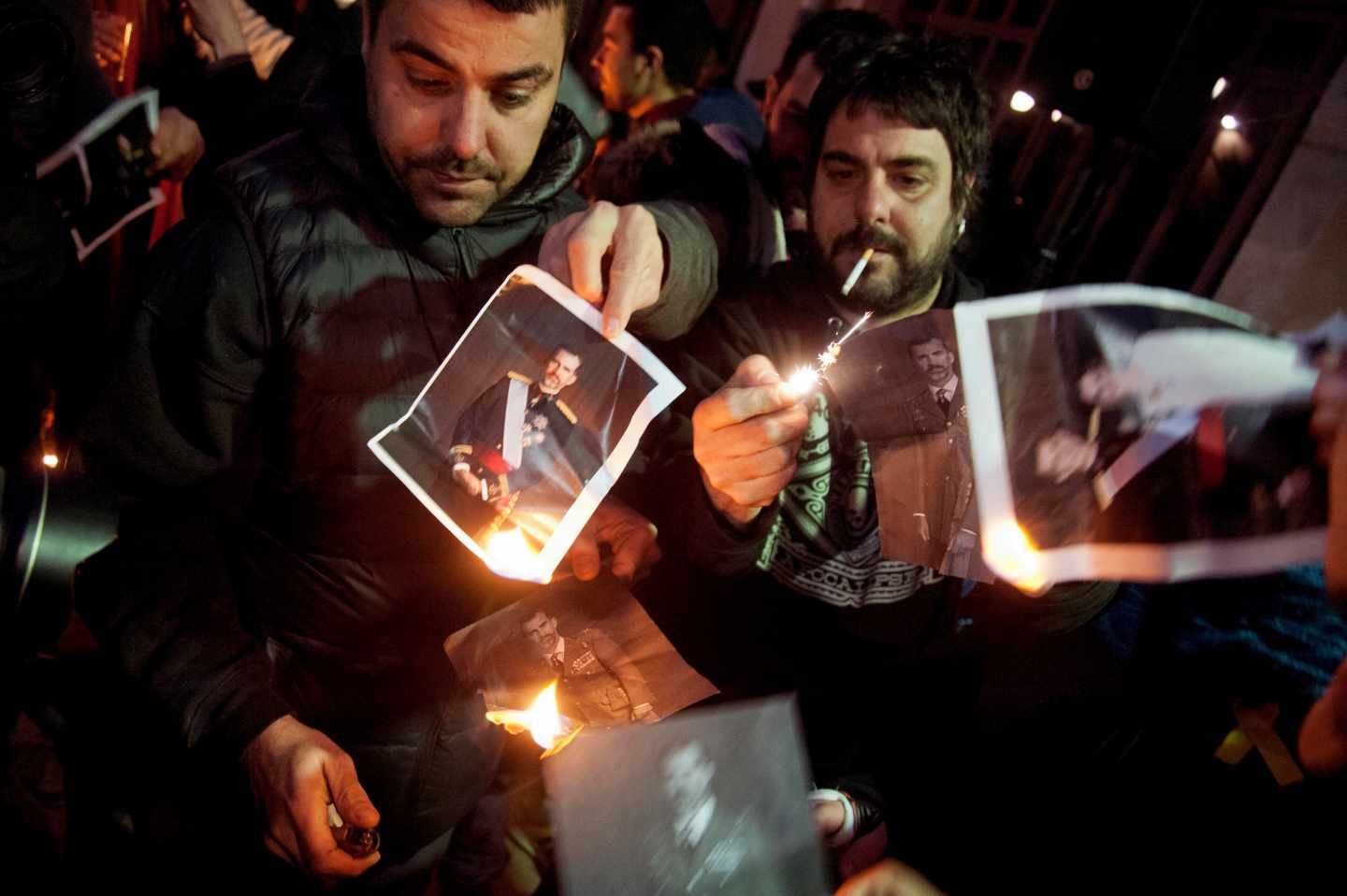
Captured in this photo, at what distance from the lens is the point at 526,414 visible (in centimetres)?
132

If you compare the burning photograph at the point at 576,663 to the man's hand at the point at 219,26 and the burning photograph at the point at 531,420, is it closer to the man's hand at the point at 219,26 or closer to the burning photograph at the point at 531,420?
the burning photograph at the point at 531,420

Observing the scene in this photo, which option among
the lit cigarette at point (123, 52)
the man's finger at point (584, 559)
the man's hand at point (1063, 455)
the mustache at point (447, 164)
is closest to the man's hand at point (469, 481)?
the man's finger at point (584, 559)

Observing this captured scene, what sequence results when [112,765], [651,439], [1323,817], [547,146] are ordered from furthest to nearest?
[651,439] < [112,765] < [547,146] < [1323,817]

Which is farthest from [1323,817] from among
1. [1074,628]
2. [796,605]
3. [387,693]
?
[387,693]

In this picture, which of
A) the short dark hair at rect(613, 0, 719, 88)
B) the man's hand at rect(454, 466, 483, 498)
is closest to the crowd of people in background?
the man's hand at rect(454, 466, 483, 498)

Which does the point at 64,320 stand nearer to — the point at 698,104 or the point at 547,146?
the point at 547,146

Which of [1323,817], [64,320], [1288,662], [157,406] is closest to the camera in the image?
[1323,817]

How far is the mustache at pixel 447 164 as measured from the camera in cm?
144

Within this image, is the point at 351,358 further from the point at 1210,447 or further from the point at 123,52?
the point at 123,52

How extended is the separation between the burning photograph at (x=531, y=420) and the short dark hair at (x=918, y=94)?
1.27 meters

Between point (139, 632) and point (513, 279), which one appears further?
point (139, 632)

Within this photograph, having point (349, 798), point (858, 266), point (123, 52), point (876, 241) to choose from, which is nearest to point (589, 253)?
point (858, 266)

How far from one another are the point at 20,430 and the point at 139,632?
1.91 m

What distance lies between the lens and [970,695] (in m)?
1.88
